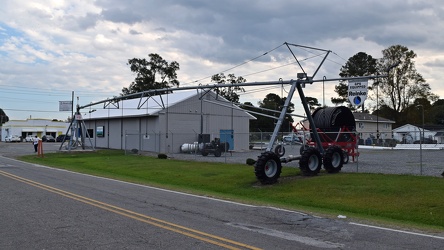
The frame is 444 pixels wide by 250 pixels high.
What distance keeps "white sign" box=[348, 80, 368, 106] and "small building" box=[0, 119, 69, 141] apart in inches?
3831

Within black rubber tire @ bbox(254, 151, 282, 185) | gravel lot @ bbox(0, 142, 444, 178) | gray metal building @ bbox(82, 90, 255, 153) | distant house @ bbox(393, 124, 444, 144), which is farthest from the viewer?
gray metal building @ bbox(82, 90, 255, 153)

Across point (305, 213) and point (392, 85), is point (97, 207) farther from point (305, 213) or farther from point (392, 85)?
point (392, 85)

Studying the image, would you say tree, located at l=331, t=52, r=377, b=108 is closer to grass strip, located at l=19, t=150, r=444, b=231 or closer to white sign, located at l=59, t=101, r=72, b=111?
white sign, located at l=59, t=101, r=72, b=111

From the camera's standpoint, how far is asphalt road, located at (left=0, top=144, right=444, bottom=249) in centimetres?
784

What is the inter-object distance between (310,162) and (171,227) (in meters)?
11.7

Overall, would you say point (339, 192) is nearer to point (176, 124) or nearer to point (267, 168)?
point (267, 168)

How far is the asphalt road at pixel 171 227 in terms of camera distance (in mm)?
7844

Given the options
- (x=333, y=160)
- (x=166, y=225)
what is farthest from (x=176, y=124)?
(x=166, y=225)

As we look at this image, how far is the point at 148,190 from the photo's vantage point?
16.4 m

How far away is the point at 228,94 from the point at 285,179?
65792mm

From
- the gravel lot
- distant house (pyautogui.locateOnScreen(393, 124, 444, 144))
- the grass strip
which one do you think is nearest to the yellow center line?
the grass strip

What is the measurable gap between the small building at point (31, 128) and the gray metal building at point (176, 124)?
2422 inches

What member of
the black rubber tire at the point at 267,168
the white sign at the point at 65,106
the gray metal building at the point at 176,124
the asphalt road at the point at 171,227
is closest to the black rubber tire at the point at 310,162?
the black rubber tire at the point at 267,168

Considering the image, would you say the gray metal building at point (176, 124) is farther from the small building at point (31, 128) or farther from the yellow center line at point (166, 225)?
the small building at point (31, 128)
